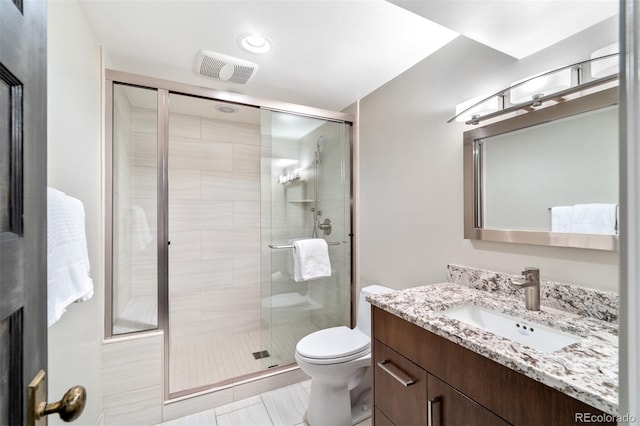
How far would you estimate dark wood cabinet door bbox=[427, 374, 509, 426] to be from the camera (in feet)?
2.70

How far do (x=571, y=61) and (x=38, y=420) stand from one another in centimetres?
189

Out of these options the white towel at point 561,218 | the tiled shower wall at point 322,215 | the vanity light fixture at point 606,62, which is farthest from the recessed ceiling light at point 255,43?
the white towel at point 561,218

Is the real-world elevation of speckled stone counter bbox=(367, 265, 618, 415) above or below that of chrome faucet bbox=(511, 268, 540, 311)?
below

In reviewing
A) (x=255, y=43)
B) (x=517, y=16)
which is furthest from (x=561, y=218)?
(x=255, y=43)

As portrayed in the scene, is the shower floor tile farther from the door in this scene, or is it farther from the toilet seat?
the door

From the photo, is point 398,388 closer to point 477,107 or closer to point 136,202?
point 477,107

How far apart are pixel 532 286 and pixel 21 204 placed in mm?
1549

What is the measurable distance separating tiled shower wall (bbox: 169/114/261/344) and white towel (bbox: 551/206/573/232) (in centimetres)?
242

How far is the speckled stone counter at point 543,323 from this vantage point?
653 mm

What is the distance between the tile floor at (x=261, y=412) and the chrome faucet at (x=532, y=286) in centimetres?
122

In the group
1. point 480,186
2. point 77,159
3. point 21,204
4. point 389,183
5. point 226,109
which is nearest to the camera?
point 21,204

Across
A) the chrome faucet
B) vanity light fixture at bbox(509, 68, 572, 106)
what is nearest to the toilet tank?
the chrome faucet

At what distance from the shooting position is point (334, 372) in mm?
1579

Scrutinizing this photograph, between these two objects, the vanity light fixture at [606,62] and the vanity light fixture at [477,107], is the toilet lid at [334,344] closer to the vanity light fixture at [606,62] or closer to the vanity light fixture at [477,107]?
the vanity light fixture at [477,107]
